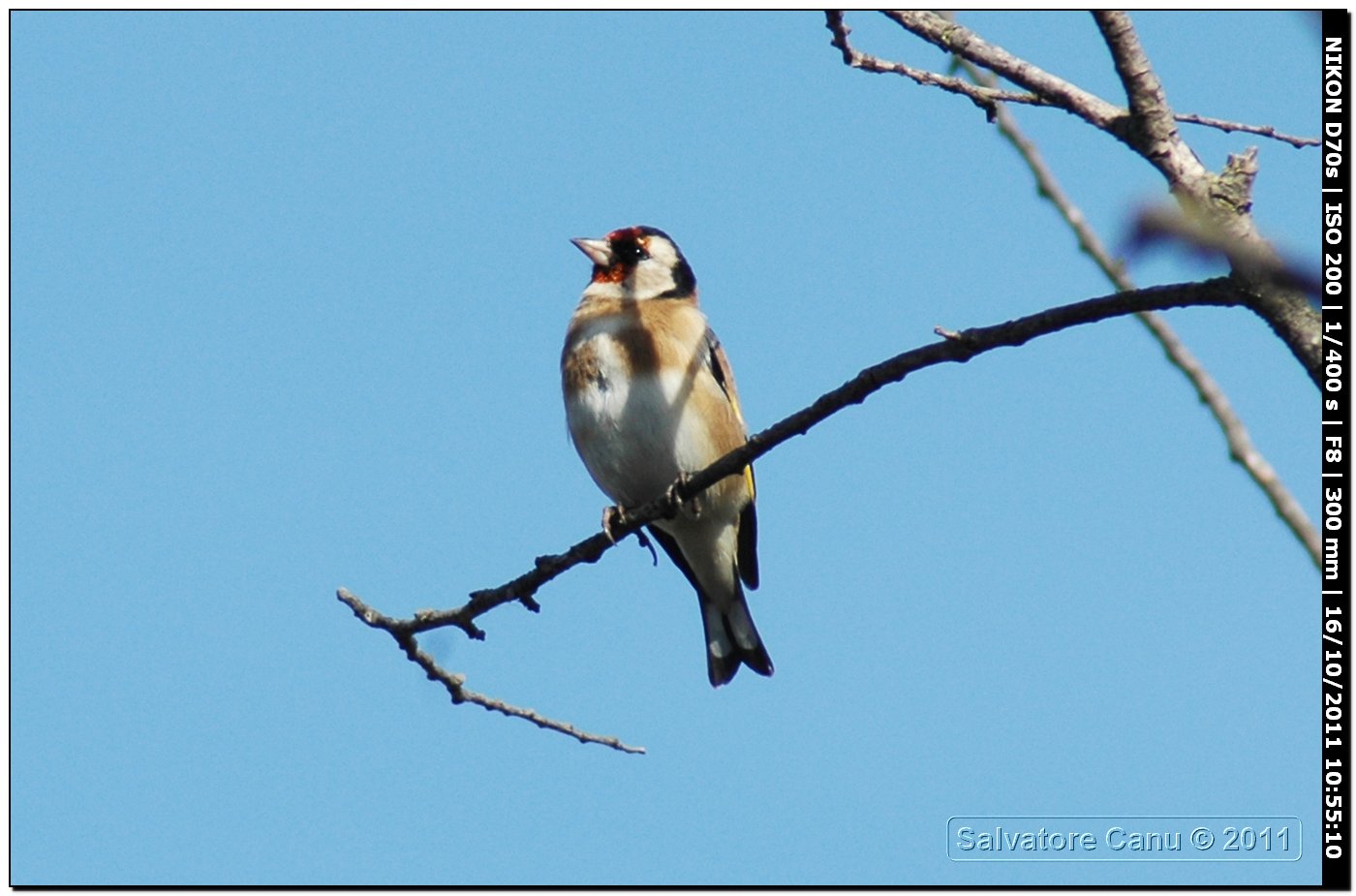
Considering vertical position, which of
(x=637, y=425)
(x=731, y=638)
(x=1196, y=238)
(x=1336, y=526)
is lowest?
(x=1196, y=238)

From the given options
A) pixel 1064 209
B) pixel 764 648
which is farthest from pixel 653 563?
pixel 1064 209

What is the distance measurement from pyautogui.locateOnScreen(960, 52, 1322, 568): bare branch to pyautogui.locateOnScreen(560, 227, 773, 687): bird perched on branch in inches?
157

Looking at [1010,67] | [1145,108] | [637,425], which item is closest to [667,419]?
[637,425]

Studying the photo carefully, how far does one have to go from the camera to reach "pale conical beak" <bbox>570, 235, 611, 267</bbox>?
8211 millimetres

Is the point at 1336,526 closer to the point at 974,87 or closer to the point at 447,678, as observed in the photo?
the point at 974,87

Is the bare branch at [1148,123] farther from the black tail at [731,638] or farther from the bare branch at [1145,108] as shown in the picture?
the black tail at [731,638]

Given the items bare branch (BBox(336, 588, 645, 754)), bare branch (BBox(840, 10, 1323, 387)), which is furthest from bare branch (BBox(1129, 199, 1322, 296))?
bare branch (BBox(336, 588, 645, 754))

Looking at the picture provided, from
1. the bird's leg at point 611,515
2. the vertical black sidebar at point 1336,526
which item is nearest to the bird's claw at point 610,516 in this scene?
the bird's leg at point 611,515

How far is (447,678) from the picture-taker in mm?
5082

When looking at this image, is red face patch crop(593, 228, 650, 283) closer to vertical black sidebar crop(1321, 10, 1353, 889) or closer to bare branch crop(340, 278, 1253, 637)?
bare branch crop(340, 278, 1253, 637)

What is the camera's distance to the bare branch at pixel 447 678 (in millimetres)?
5051

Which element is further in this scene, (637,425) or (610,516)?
(637,425)

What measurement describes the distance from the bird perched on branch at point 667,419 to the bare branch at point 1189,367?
400 centimetres

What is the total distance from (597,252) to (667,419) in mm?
1663
